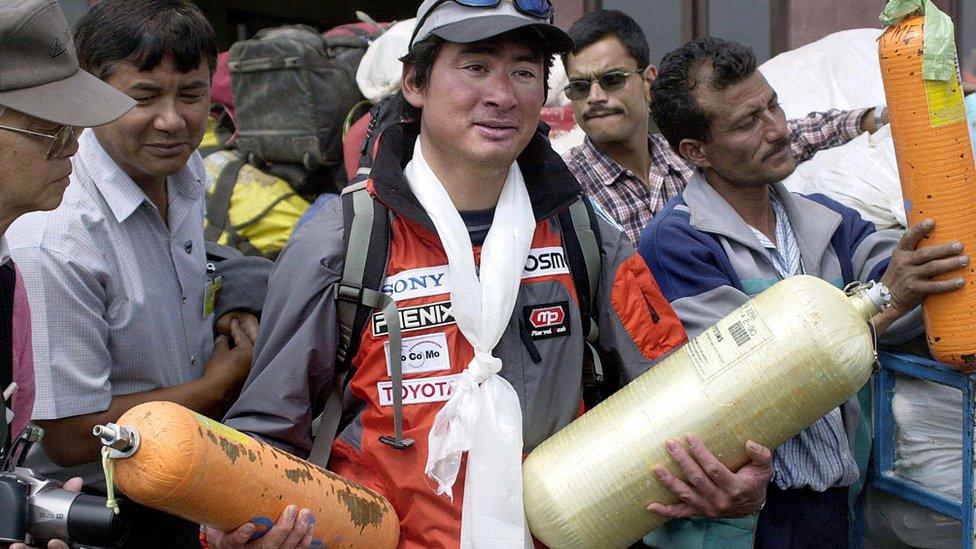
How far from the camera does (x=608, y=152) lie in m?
4.46

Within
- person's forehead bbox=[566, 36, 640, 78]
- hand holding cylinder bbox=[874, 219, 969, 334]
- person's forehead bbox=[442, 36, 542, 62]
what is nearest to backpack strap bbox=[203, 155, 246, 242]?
person's forehead bbox=[566, 36, 640, 78]

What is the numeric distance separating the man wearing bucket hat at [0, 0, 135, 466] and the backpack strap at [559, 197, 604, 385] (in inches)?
40.3

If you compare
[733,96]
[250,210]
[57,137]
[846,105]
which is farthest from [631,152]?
[57,137]

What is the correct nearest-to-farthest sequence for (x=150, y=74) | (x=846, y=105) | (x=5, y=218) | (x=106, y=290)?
(x=5, y=218), (x=106, y=290), (x=150, y=74), (x=846, y=105)

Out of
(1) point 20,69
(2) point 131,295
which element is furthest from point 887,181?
(1) point 20,69

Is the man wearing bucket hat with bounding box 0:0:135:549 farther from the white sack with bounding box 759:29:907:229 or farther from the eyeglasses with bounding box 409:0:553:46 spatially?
the white sack with bounding box 759:29:907:229

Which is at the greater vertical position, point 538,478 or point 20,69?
point 20,69

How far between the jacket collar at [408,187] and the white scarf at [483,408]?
0.19ft

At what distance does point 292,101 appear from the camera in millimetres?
6008

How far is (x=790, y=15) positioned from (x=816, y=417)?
4354 mm

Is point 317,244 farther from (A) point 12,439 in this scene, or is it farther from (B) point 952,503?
(B) point 952,503

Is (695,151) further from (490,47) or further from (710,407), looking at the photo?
(710,407)

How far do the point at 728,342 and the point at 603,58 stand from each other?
94.3 inches

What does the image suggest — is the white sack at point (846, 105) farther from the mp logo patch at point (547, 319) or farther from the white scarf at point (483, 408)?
the white scarf at point (483, 408)
